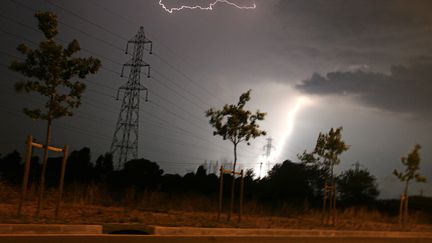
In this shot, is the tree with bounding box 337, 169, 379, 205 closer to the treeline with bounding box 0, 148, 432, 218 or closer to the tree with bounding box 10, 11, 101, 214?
the treeline with bounding box 0, 148, 432, 218

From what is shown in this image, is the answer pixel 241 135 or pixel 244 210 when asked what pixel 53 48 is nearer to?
pixel 241 135

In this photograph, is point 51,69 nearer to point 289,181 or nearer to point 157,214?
point 157,214

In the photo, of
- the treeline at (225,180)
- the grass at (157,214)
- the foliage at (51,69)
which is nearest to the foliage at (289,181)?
the treeline at (225,180)

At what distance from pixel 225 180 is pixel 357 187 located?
56.1ft

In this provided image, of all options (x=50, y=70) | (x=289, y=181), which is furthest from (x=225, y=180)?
(x=50, y=70)

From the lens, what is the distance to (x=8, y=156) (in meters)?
53.1

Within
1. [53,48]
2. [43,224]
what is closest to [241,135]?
[53,48]

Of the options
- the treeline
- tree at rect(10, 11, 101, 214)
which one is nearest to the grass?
tree at rect(10, 11, 101, 214)

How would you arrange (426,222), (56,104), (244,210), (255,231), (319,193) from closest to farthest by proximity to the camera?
(56,104) < (255,231) < (244,210) < (426,222) < (319,193)

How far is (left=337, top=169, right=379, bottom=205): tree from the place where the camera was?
53.8 meters

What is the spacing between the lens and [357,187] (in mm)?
54031

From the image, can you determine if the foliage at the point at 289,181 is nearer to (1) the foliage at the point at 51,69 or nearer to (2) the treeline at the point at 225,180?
(2) the treeline at the point at 225,180

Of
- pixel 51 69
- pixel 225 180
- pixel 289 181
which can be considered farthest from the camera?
pixel 289 181

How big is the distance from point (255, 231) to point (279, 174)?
37.1m
